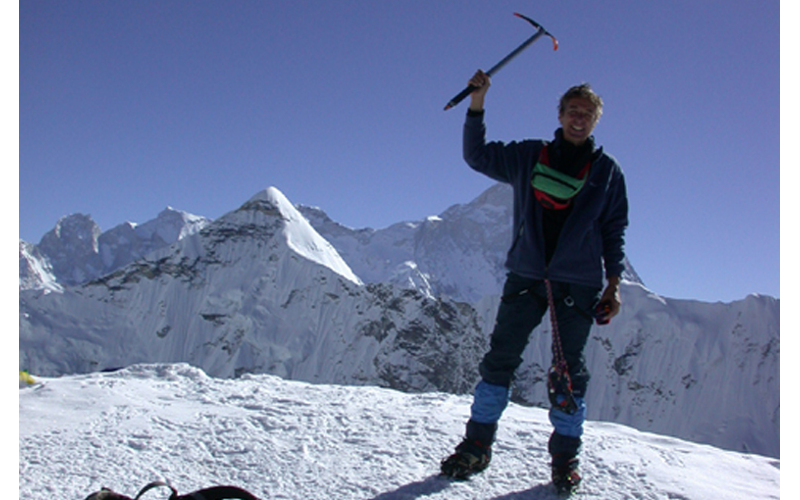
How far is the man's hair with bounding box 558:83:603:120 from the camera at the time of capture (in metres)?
2.81

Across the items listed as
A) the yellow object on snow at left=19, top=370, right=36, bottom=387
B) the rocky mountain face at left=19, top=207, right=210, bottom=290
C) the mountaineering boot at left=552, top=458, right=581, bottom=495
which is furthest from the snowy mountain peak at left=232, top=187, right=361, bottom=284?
the rocky mountain face at left=19, top=207, right=210, bottom=290

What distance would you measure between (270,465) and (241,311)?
241 ft

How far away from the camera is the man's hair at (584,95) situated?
2807 mm

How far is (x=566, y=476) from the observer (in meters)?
2.57

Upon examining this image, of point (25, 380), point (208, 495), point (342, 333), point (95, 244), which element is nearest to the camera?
point (208, 495)

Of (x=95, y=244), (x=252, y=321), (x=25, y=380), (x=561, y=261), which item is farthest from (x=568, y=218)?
(x=95, y=244)

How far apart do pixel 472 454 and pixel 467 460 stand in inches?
1.6

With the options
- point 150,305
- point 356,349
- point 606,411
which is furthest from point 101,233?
point 606,411

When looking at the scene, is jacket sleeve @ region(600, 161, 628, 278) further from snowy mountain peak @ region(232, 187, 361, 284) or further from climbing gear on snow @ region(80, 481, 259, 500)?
snowy mountain peak @ region(232, 187, 361, 284)

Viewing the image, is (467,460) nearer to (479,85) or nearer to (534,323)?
(534,323)

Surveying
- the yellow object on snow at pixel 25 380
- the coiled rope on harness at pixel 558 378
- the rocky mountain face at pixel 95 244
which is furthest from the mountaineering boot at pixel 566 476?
the rocky mountain face at pixel 95 244

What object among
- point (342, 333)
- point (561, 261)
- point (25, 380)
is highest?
point (561, 261)

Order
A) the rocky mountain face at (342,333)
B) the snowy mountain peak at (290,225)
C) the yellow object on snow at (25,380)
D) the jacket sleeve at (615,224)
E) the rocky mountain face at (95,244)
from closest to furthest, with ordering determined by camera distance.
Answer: the jacket sleeve at (615,224) → the yellow object on snow at (25,380) → the rocky mountain face at (342,333) → the snowy mountain peak at (290,225) → the rocky mountain face at (95,244)

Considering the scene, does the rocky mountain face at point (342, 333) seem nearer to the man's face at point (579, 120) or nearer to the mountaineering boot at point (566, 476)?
the mountaineering boot at point (566, 476)
